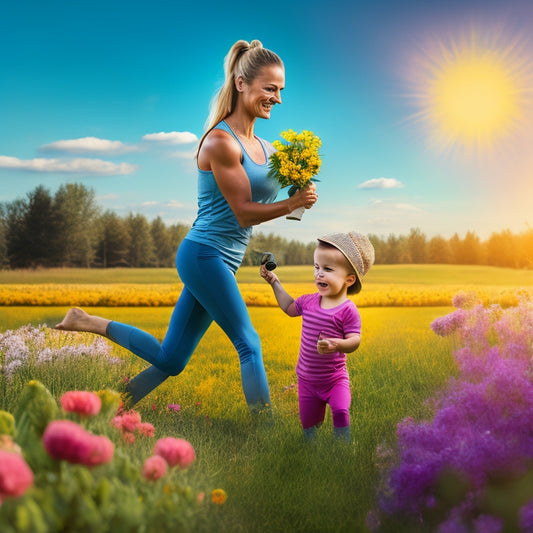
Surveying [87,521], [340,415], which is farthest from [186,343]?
[87,521]

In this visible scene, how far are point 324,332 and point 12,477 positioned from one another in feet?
6.58

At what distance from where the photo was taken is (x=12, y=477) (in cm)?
159

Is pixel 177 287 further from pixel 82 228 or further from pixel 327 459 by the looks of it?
pixel 327 459

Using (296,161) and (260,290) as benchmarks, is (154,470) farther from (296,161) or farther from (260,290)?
(260,290)

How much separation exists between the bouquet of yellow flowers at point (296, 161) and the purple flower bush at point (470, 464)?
1393mm

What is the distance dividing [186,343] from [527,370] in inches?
80.1

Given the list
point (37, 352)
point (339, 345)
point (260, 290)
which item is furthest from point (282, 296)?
point (260, 290)

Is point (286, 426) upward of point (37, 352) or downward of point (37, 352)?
downward

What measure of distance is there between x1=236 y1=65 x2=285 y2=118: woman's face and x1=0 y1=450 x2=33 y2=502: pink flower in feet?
8.45

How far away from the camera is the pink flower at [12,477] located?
158 centimetres

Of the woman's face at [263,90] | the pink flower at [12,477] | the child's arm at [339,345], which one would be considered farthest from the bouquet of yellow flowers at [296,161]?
the pink flower at [12,477]

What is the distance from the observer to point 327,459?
3199mm

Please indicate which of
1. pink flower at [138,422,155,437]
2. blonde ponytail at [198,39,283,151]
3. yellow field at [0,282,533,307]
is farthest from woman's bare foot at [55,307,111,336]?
yellow field at [0,282,533,307]

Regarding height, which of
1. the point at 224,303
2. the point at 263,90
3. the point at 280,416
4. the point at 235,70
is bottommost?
the point at 280,416
